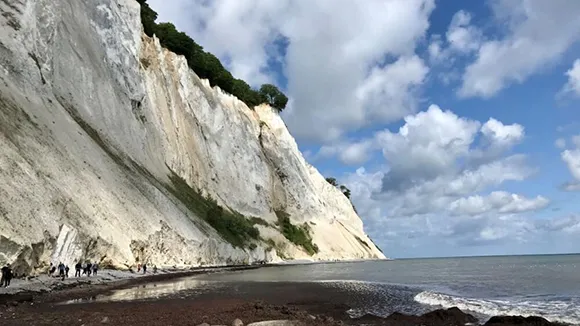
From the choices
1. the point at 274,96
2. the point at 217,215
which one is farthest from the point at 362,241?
the point at 217,215

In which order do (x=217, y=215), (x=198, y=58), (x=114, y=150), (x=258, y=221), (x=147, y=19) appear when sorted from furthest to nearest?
1. (x=198, y=58)
2. (x=258, y=221)
3. (x=147, y=19)
4. (x=217, y=215)
5. (x=114, y=150)

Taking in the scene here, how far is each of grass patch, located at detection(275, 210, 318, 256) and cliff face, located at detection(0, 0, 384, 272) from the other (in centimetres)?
128

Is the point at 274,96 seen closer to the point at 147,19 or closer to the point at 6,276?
the point at 147,19

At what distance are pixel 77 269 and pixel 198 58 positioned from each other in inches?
2089

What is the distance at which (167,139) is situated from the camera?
2260 inches

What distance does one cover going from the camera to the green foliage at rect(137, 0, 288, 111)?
67.9 metres

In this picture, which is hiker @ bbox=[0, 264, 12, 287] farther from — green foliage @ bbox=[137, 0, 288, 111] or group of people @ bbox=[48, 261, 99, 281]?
green foliage @ bbox=[137, 0, 288, 111]

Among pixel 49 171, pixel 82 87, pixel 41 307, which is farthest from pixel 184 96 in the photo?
pixel 41 307

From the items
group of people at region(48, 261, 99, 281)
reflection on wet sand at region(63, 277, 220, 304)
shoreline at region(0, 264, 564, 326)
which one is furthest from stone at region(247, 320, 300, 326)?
group of people at region(48, 261, 99, 281)

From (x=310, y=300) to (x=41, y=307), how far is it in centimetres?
1045

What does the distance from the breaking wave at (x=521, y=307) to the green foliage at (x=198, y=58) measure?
2114 inches

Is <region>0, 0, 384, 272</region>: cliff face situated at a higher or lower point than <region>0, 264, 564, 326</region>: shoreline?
higher

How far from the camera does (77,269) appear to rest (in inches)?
1074

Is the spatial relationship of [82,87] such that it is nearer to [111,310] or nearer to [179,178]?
[179,178]
